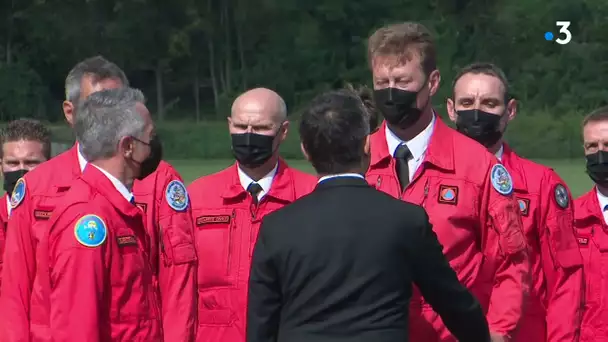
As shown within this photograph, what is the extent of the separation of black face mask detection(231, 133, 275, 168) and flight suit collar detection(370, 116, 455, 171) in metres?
1.05

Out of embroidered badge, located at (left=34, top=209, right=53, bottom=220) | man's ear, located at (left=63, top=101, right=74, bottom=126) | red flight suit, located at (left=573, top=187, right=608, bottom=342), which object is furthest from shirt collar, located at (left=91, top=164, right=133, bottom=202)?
red flight suit, located at (left=573, top=187, right=608, bottom=342)

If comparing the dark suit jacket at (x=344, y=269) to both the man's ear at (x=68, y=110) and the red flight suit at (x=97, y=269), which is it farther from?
the man's ear at (x=68, y=110)

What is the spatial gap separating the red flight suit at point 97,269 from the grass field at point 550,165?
2054 cm

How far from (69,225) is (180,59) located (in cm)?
4847

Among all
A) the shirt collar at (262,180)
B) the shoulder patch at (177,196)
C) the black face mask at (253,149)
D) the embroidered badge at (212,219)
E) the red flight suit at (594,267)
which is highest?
the black face mask at (253,149)

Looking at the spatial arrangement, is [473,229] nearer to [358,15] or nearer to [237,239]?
[237,239]

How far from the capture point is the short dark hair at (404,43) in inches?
169

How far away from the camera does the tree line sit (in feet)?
148

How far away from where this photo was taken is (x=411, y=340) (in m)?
4.19

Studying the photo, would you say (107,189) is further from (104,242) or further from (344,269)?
(344,269)

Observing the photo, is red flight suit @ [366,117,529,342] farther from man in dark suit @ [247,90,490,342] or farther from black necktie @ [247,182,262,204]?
black necktie @ [247,182,262,204]

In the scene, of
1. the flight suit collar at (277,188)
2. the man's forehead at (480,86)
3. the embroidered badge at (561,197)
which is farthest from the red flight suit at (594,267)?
the flight suit collar at (277,188)

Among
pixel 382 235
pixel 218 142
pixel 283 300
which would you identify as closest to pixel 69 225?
pixel 283 300

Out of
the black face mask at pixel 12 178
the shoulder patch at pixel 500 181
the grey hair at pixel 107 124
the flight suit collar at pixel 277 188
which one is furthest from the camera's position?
the black face mask at pixel 12 178
